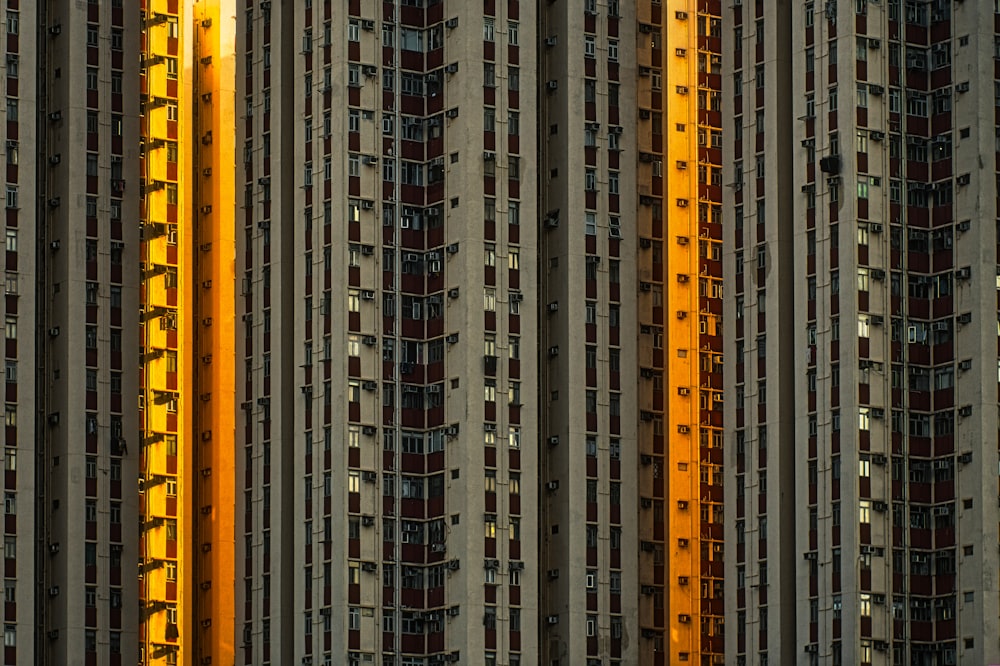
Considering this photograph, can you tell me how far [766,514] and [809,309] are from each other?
12264mm

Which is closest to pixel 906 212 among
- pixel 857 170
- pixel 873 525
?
pixel 857 170

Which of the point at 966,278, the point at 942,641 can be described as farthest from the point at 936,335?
the point at 942,641

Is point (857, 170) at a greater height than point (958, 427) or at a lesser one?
greater

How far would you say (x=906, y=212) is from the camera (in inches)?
7869

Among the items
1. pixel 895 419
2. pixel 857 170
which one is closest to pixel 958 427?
pixel 895 419

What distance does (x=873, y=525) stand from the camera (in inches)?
7653

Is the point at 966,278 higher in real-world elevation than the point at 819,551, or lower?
higher

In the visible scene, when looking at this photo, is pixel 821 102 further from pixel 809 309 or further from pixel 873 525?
pixel 873 525

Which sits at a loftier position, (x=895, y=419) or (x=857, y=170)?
(x=857, y=170)

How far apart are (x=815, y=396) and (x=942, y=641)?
51.9ft

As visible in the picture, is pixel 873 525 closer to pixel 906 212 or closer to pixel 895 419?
pixel 895 419

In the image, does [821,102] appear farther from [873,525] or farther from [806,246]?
[873,525]

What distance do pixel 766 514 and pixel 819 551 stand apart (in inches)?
212

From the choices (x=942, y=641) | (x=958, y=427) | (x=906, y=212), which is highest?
Result: (x=906, y=212)
